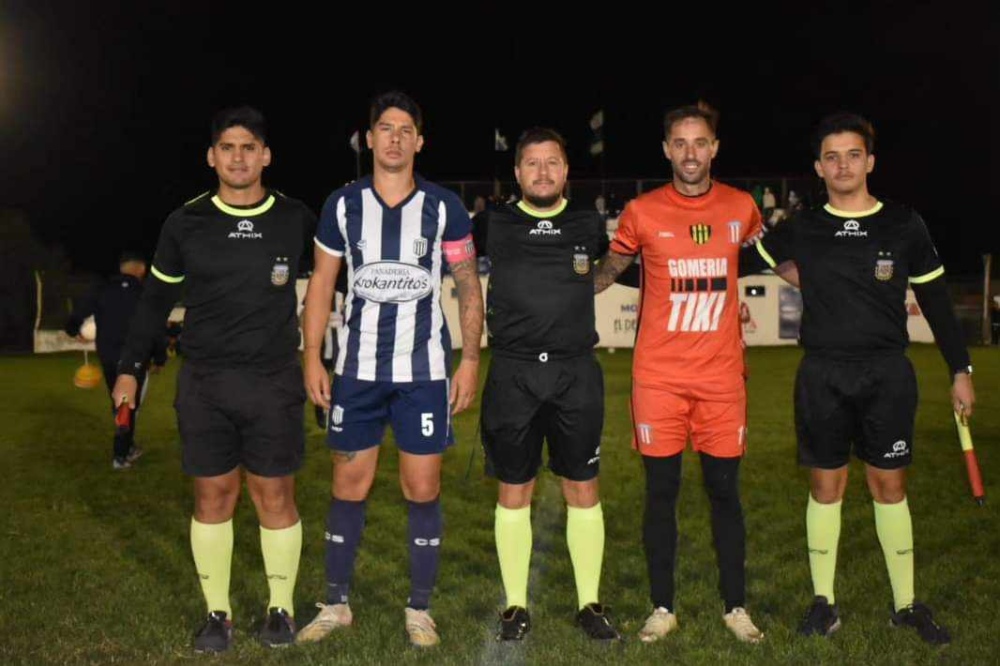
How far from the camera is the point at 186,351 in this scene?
483 cm

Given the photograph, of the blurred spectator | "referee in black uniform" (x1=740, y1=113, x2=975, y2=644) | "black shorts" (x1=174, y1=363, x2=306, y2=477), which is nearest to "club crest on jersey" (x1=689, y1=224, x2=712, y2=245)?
"referee in black uniform" (x1=740, y1=113, x2=975, y2=644)

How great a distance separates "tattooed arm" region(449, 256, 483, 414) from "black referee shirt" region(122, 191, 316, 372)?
813mm

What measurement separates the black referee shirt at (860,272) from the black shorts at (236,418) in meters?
2.55

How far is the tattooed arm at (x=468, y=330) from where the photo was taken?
16.0 ft

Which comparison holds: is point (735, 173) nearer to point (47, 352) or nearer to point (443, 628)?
point (47, 352)

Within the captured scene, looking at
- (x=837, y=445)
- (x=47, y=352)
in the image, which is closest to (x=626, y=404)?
(x=837, y=445)

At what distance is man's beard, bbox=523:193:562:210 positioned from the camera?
4.91 meters

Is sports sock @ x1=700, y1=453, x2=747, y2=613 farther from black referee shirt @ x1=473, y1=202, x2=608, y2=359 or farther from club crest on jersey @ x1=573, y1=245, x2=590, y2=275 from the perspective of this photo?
club crest on jersey @ x1=573, y1=245, x2=590, y2=275

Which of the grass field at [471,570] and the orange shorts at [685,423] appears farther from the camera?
the orange shorts at [685,423]

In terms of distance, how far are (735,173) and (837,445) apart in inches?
2150

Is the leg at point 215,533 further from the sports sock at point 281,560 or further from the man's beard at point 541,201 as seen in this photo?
the man's beard at point 541,201

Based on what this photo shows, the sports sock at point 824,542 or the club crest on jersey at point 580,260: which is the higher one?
the club crest on jersey at point 580,260

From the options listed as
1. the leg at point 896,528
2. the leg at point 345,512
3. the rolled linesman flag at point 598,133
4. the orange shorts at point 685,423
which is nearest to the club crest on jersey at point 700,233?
the orange shorts at point 685,423

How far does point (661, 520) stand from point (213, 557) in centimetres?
219
